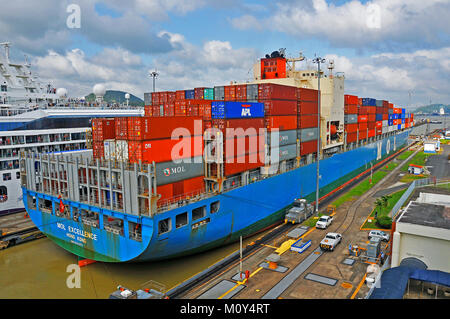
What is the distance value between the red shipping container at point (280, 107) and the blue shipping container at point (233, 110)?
1.29 metres

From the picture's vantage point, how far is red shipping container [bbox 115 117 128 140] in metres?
20.6

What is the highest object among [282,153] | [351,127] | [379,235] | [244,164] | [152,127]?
[152,127]

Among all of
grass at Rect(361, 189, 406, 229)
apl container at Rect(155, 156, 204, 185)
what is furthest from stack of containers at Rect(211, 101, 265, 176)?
grass at Rect(361, 189, 406, 229)

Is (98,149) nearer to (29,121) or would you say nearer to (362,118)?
(29,121)

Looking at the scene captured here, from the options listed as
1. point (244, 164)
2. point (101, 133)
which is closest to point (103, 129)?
point (101, 133)

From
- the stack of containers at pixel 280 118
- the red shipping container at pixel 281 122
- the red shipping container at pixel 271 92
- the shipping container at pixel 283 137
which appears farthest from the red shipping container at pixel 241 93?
the shipping container at pixel 283 137

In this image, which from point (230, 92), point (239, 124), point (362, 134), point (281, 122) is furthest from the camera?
point (362, 134)

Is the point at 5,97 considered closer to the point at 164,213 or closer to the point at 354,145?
the point at 164,213

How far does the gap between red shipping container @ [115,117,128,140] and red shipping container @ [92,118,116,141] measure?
1.83 meters

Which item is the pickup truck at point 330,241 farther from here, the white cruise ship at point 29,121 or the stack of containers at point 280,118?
the white cruise ship at point 29,121

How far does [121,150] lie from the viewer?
20.9 meters

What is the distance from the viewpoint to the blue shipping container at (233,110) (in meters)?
24.9

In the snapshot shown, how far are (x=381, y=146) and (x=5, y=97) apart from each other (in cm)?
6672

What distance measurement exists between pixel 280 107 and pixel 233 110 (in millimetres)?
7225
